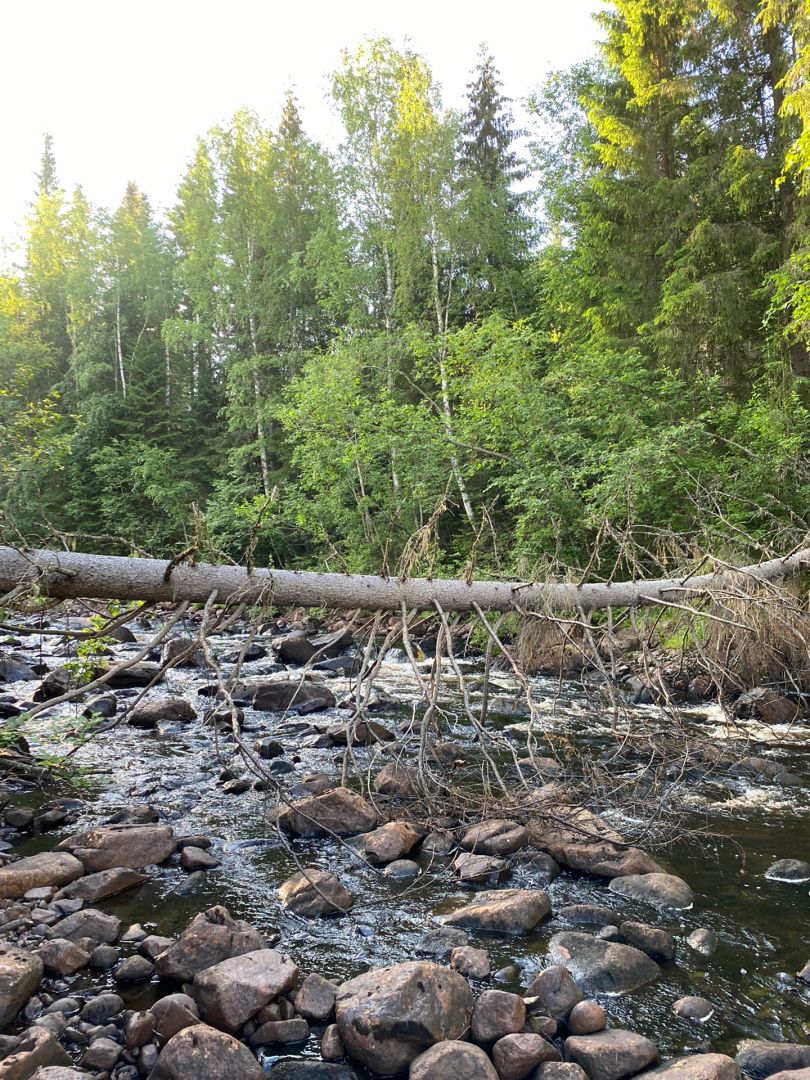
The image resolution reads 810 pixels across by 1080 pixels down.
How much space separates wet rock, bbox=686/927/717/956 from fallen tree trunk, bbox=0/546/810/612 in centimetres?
258

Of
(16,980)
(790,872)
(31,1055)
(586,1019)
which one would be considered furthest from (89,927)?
(790,872)

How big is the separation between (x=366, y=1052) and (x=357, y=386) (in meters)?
15.6

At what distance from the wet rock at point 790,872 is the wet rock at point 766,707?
143 inches

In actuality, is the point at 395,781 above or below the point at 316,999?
below

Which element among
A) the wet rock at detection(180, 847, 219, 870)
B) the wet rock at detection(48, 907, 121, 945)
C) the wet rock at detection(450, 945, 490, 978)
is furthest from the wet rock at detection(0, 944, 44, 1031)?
the wet rock at detection(450, 945, 490, 978)

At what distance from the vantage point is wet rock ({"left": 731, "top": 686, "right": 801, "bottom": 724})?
7961 mm

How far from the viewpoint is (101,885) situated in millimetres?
4109

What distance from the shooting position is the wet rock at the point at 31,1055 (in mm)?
2520

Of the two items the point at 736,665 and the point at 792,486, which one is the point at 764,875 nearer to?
the point at 736,665

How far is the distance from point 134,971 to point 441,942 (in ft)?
5.16

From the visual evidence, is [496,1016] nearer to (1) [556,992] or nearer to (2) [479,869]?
(1) [556,992]

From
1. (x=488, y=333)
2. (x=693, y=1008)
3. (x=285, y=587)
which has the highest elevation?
(x=488, y=333)

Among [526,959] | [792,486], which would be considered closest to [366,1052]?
[526,959]

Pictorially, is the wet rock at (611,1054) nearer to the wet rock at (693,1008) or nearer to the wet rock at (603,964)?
the wet rock at (693,1008)
